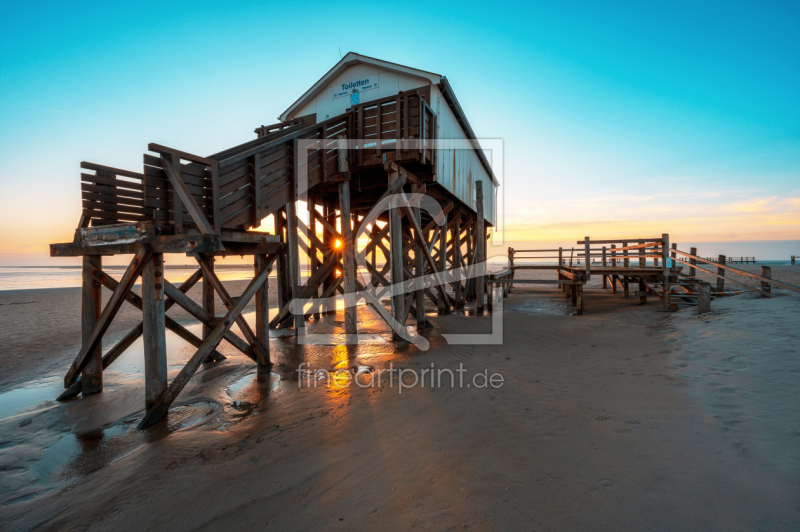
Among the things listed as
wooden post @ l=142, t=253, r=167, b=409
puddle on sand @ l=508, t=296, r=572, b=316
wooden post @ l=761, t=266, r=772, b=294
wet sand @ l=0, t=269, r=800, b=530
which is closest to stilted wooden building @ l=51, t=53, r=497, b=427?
wooden post @ l=142, t=253, r=167, b=409

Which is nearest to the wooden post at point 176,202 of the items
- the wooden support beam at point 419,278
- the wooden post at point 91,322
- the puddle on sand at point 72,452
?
the wooden post at point 91,322

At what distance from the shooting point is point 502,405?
14.1 feet

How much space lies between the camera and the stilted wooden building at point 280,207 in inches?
165

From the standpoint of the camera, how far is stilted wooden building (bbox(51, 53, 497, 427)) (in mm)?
4195

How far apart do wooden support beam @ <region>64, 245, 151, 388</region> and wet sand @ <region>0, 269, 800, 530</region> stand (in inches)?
19.6

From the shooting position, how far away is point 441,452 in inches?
127

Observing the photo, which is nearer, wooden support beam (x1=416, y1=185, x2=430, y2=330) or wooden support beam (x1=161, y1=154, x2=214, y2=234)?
wooden support beam (x1=161, y1=154, x2=214, y2=234)

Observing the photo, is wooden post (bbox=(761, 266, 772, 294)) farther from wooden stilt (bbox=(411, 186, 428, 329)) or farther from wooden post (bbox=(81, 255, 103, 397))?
wooden post (bbox=(81, 255, 103, 397))

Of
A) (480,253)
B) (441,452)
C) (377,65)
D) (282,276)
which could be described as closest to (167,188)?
(441,452)

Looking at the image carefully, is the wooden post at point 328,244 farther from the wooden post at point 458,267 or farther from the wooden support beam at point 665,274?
the wooden support beam at point 665,274

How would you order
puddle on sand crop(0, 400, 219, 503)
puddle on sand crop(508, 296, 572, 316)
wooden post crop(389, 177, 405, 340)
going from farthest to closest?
puddle on sand crop(508, 296, 572, 316) < wooden post crop(389, 177, 405, 340) < puddle on sand crop(0, 400, 219, 503)

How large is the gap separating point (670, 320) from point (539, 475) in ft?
29.8

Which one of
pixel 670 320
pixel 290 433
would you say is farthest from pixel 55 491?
pixel 670 320

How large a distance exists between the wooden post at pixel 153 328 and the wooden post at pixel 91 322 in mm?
1554
